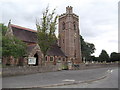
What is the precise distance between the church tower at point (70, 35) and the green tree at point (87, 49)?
2123 centimetres

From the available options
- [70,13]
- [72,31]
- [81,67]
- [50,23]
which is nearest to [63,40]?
[72,31]

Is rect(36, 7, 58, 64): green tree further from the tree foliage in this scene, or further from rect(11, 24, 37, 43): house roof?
rect(11, 24, 37, 43): house roof

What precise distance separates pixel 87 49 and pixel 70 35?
33.1m

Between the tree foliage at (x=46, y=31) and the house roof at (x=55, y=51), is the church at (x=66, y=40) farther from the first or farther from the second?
the tree foliage at (x=46, y=31)

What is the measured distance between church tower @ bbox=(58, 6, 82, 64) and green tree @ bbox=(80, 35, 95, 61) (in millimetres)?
21226

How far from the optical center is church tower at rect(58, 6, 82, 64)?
58.1 m

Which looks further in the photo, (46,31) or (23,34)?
(23,34)

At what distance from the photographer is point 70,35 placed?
58.3m

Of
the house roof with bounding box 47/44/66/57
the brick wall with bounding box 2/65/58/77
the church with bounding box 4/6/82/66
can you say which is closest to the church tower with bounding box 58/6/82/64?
the church with bounding box 4/6/82/66

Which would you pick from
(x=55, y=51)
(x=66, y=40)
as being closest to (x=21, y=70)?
(x=55, y=51)

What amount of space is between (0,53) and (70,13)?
1694 inches

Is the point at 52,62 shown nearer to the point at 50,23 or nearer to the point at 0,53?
the point at 50,23

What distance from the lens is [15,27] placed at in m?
46.9

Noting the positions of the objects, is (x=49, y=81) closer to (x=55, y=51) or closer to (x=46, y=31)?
(x=46, y=31)
